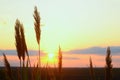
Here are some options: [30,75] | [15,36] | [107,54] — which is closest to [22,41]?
[15,36]

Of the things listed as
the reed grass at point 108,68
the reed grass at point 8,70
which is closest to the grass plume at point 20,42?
the reed grass at point 8,70

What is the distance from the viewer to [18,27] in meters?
4.60

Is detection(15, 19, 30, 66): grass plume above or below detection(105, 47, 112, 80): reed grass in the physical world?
above

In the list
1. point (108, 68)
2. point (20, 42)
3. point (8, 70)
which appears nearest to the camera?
point (108, 68)

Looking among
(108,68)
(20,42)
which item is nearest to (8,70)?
(20,42)

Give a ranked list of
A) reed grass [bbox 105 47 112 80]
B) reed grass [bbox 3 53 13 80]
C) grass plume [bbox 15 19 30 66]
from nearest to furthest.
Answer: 1. reed grass [bbox 105 47 112 80]
2. reed grass [bbox 3 53 13 80]
3. grass plume [bbox 15 19 30 66]

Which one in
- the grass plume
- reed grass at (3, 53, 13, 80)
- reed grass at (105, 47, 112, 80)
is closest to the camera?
reed grass at (105, 47, 112, 80)

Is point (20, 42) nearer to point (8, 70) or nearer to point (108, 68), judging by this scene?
point (8, 70)

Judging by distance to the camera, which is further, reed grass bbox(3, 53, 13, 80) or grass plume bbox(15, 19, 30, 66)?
grass plume bbox(15, 19, 30, 66)

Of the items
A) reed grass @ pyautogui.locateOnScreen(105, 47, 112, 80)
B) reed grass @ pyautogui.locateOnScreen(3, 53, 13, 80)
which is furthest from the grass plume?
reed grass @ pyautogui.locateOnScreen(105, 47, 112, 80)

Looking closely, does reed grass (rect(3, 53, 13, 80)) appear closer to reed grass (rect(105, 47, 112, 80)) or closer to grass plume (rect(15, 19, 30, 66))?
grass plume (rect(15, 19, 30, 66))

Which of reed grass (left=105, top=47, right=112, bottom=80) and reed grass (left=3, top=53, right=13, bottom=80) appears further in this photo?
reed grass (left=3, top=53, right=13, bottom=80)

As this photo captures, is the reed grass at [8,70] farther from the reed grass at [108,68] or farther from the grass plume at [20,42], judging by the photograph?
the reed grass at [108,68]

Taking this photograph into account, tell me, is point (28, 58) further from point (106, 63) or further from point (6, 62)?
point (106, 63)
